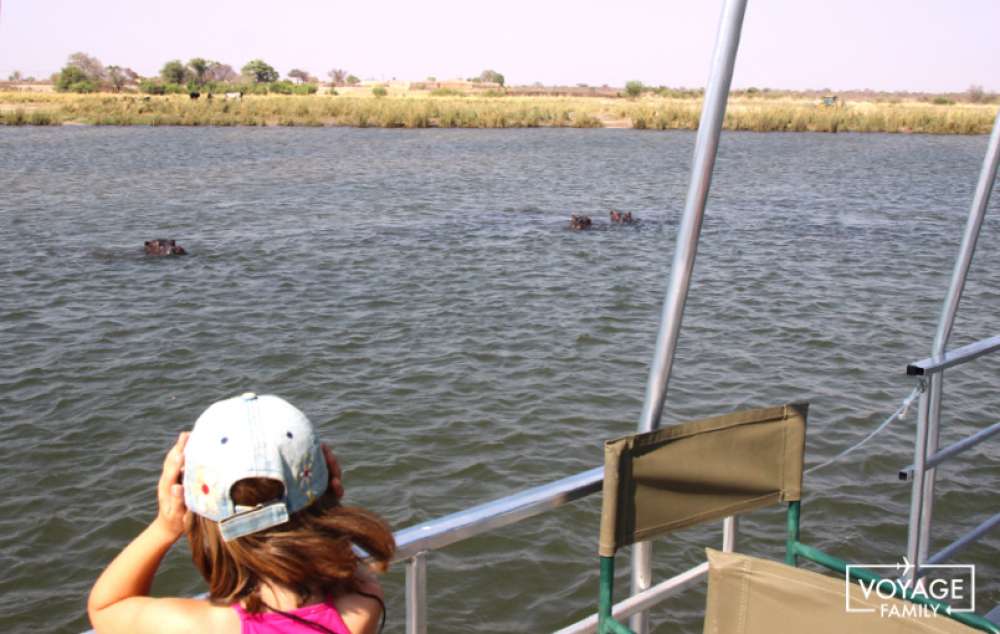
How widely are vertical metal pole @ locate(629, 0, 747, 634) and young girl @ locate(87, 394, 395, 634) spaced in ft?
2.73

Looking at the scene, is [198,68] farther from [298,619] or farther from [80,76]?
[298,619]

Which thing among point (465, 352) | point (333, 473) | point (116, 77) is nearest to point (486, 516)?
point (333, 473)

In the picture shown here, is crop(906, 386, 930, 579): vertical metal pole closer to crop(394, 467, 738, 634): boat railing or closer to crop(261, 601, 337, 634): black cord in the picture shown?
crop(394, 467, 738, 634): boat railing

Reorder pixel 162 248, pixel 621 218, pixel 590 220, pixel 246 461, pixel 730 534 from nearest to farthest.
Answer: pixel 246 461
pixel 730 534
pixel 162 248
pixel 590 220
pixel 621 218

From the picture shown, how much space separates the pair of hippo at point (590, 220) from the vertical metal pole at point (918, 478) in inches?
621

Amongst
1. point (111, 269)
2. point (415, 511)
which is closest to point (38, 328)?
point (111, 269)

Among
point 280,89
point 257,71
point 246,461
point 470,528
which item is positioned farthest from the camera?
point 257,71

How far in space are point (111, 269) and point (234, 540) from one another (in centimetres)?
1419

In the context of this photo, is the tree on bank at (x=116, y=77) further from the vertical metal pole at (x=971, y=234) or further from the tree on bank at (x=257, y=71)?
the vertical metal pole at (x=971, y=234)

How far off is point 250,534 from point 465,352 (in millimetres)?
9237

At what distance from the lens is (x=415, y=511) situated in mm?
7250

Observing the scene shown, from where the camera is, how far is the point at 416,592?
200 centimetres

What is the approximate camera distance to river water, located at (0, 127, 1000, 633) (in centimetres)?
688

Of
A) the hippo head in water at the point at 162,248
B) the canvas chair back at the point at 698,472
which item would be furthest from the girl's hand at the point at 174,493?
the hippo head in water at the point at 162,248
